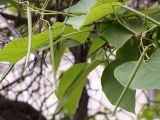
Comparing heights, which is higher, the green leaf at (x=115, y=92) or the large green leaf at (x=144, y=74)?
the large green leaf at (x=144, y=74)

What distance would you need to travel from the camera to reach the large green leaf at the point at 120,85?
57 centimetres

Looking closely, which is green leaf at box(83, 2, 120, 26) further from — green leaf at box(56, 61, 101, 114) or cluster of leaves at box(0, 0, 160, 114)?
green leaf at box(56, 61, 101, 114)

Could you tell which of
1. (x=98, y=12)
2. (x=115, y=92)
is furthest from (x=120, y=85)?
(x=98, y=12)

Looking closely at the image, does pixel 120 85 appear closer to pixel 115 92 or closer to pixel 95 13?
pixel 115 92

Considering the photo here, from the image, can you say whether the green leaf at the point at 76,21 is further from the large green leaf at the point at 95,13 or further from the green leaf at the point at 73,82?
the green leaf at the point at 73,82

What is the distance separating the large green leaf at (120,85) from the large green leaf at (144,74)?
0.19 feet

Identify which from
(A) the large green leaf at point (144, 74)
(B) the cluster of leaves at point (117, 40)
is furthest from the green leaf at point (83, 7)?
(A) the large green leaf at point (144, 74)

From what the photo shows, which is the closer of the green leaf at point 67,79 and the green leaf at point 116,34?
the green leaf at point 116,34

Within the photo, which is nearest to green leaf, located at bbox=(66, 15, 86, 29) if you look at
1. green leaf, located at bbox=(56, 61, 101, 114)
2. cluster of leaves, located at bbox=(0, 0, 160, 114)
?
cluster of leaves, located at bbox=(0, 0, 160, 114)

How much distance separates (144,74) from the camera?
0.50 meters

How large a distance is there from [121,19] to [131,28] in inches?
0.9

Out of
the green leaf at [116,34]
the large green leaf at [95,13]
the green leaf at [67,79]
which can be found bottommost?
the green leaf at [67,79]

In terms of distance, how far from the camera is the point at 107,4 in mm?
510

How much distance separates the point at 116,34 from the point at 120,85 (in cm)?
7
